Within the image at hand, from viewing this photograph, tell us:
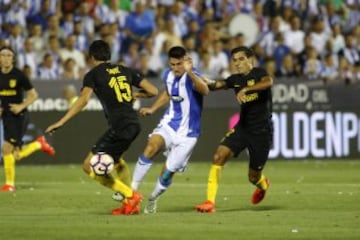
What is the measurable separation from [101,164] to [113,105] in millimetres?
857

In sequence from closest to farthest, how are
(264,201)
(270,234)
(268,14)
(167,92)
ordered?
(270,234) < (167,92) < (264,201) < (268,14)

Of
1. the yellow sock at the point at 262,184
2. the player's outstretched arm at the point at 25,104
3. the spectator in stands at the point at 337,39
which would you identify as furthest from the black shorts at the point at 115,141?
the spectator in stands at the point at 337,39

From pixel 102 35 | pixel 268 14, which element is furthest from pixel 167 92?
pixel 268 14

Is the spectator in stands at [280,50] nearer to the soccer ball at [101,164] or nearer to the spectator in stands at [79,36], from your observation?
the spectator in stands at [79,36]

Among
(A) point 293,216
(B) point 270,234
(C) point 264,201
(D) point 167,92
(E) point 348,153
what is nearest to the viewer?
(B) point 270,234

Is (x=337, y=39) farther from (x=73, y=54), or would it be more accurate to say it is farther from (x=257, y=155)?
(x=257, y=155)

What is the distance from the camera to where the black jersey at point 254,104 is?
16.3 meters

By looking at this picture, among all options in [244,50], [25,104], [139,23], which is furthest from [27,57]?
[244,50]

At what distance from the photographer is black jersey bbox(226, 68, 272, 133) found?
16.3 m

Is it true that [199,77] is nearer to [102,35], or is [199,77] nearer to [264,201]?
[264,201]

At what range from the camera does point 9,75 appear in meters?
20.5

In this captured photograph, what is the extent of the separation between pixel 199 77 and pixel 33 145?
6922mm

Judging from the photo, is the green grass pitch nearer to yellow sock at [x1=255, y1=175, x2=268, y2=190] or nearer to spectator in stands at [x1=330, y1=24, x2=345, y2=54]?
yellow sock at [x1=255, y1=175, x2=268, y2=190]

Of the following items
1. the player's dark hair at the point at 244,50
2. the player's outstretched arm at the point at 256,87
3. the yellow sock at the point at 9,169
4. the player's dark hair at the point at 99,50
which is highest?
the player's dark hair at the point at 99,50
